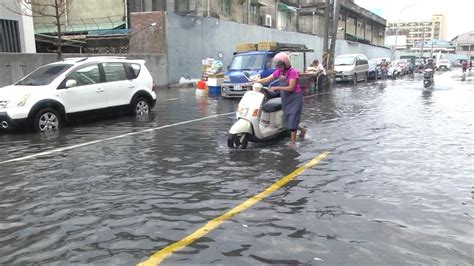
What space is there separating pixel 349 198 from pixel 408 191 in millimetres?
849

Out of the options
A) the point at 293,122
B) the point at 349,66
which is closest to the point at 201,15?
the point at 349,66

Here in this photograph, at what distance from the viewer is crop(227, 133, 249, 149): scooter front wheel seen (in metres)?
8.32

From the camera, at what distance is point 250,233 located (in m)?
4.43

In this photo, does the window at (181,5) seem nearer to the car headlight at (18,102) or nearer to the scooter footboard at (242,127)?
the car headlight at (18,102)

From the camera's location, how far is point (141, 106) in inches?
516

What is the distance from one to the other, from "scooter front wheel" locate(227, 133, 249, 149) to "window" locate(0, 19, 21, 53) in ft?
46.3

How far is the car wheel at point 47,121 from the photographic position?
10250mm

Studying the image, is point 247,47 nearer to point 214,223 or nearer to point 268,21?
point 214,223

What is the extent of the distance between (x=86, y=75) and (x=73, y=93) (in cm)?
64

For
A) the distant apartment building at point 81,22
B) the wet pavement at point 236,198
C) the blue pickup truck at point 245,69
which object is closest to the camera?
the wet pavement at point 236,198

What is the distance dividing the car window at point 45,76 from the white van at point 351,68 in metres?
20.6

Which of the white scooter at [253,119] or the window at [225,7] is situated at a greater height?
the window at [225,7]

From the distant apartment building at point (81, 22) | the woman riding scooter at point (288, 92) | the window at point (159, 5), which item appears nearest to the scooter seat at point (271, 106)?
the woman riding scooter at point (288, 92)

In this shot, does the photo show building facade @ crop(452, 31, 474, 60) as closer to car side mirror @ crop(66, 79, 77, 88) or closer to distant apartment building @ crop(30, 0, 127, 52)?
distant apartment building @ crop(30, 0, 127, 52)
